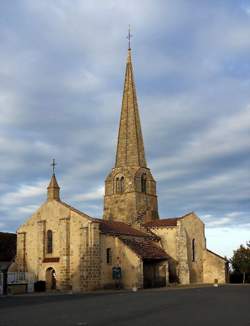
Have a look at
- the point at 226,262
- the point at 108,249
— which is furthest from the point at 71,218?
the point at 226,262

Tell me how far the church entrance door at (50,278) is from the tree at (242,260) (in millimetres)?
22427

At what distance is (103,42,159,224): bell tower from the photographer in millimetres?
57969

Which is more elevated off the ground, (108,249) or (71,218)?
(71,218)

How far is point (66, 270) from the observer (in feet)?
147

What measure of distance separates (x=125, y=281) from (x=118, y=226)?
754 centimetres

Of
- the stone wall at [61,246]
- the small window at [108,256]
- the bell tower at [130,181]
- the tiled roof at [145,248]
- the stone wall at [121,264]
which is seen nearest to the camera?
the stone wall at [61,246]

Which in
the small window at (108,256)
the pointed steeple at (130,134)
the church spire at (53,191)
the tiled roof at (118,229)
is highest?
the pointed steeple at (130,134)

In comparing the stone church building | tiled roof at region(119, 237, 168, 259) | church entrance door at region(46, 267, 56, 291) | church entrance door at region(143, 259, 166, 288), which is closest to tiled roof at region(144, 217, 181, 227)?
the stone church building

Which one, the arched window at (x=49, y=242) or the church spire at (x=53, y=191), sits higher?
the church spire at (x=53, y=191)

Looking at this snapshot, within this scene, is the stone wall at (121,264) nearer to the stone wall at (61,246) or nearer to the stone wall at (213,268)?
the stone wall at (61,246)

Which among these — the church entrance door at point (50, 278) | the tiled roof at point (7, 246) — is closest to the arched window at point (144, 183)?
the tiled roof at point (7, 246)

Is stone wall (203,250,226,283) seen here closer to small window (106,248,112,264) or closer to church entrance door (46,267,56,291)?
small window (106,248,112,264)

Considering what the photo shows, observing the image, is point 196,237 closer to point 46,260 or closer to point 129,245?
point 129,245

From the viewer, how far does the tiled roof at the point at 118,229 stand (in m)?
46.6
